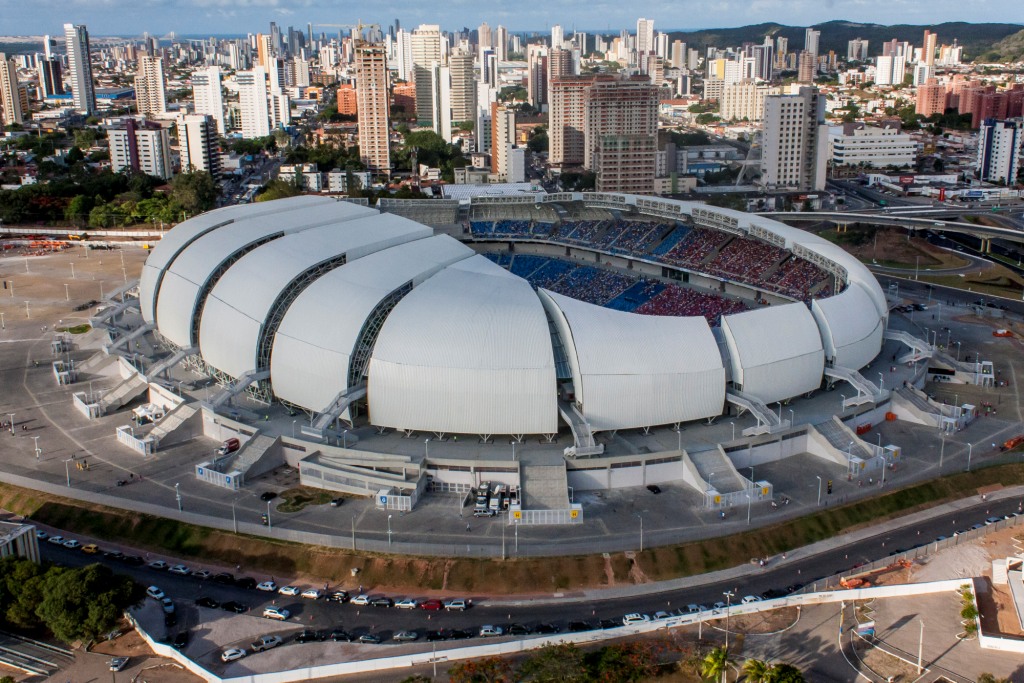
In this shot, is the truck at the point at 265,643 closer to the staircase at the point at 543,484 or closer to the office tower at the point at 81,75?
the staircase at the point at 543,484

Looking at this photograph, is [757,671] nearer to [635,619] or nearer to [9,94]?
[635,619]

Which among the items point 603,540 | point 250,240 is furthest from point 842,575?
point 250,240

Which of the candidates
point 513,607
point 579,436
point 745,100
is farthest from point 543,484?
point 745,100

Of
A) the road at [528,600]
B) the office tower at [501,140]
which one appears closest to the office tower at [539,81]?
the office tower at [501,140]

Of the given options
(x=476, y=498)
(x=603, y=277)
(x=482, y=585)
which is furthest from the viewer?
(x=603, y=277)

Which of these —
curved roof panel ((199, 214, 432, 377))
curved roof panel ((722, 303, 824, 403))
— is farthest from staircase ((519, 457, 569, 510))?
curved roof panel ((199, 214, 432, 377))

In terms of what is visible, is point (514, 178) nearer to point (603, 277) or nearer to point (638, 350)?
point (603, 277)

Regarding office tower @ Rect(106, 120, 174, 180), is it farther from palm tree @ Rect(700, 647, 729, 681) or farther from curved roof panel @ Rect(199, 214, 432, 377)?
palm tree @ Rect(700, 647, 729, 681)

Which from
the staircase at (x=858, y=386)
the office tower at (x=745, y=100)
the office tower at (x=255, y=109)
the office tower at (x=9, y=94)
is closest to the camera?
the staircase at (x=858, y=386)
